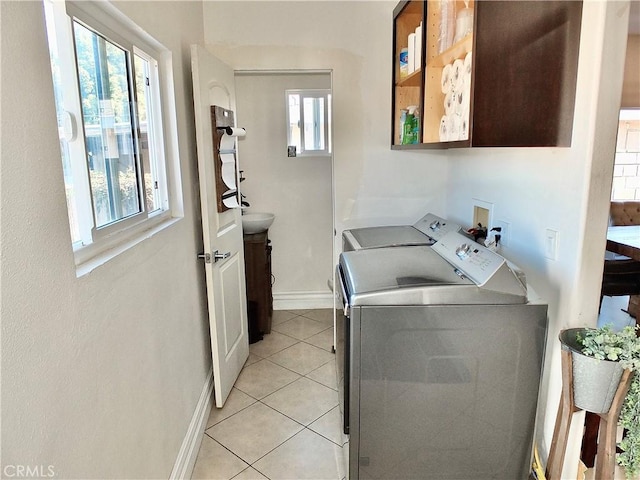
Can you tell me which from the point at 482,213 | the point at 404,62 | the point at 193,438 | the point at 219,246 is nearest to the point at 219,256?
the point at 219,246

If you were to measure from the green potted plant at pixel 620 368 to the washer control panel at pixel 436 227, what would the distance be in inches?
33.1

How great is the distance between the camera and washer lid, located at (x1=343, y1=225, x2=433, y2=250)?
2236 mm

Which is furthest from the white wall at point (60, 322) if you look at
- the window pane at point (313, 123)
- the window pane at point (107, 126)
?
the window pane at point (313, 123)

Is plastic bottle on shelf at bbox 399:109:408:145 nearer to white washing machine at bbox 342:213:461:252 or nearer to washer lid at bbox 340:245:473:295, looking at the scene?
white washing machine at bbox 342:213:461:252

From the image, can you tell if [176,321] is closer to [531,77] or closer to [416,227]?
[416,227]

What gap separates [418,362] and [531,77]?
1088 millimetres

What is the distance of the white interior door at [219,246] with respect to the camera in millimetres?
2098

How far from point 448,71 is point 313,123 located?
189 centimetres

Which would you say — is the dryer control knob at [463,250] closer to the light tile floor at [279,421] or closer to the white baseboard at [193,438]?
the light tile floor at [279,421]

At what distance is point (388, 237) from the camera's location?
2363mm

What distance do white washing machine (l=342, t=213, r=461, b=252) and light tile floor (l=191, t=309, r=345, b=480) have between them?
2.97ft

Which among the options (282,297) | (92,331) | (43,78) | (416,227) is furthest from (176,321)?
(282,297)

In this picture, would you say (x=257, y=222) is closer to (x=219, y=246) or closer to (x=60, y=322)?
(x=219, y=246)

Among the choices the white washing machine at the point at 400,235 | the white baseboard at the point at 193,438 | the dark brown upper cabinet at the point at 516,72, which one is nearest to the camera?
the dark brown upper cabinet at the point at 516,72
